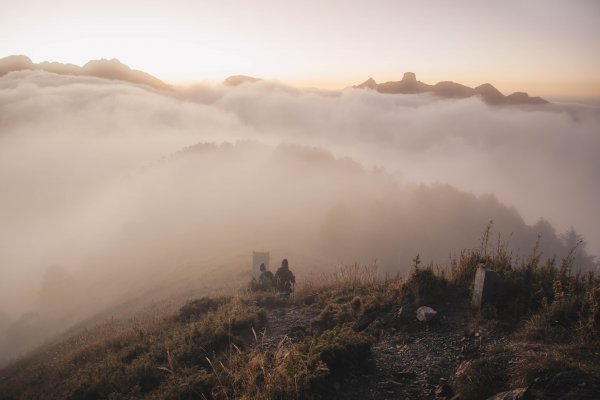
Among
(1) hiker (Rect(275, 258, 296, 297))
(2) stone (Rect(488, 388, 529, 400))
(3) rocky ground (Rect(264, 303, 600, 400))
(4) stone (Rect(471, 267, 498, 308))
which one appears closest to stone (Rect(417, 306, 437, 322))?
(3) rocky ground (Rect(264, 303, 600, 400))

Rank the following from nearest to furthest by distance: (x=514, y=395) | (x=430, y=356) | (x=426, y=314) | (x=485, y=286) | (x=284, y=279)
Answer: (x=514, y=395) → (x=430, y=356) → (x=485, y=286) → (x=426, y=314) → (x=284, y=279)

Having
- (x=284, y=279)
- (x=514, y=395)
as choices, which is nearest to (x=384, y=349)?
(x=514, y=395)

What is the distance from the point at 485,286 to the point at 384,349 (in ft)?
8.23

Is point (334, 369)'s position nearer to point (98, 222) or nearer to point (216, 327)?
point (216, 327)

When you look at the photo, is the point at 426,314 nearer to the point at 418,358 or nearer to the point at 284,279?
the point at 418,358

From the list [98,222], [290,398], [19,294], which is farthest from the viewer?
[98,222]

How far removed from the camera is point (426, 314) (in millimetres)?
8328

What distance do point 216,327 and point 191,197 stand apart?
9436 cm

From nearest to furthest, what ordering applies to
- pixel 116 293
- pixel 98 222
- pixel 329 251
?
pixel 116 293, pixel 329 251, pixel 98 222

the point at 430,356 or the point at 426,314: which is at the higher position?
the point at 426,314

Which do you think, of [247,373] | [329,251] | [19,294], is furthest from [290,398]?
[19,294]

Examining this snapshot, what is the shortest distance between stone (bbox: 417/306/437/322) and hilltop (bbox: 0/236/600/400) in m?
0.11

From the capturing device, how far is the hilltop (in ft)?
18.5

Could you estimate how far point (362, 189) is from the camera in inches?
3984
